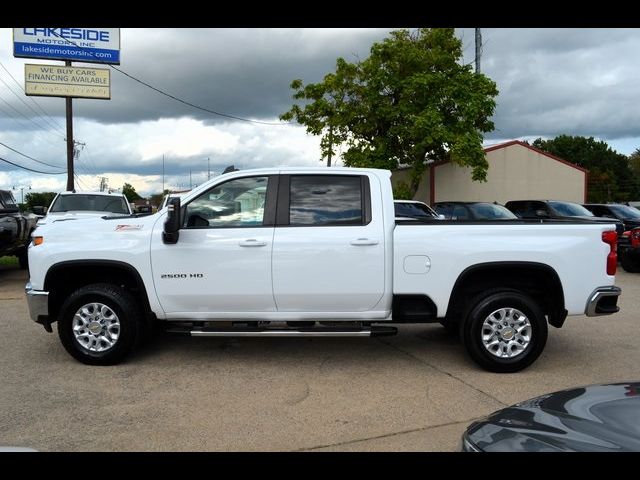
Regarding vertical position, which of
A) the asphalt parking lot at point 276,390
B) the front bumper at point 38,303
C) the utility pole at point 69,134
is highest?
the utility pole at point 69,134

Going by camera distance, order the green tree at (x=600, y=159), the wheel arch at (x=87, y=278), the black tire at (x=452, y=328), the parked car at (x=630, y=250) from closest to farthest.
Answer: the wheel arch at (x=87, y=278) → the black tire at (x=452, y=328) → the parked car at (x=630, y=250) → the green tree at (x=600, y=159)

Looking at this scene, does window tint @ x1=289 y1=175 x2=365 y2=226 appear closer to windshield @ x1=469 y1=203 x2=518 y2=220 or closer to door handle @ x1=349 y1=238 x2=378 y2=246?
door handle @ x1=349 y1=238 x2=378 y2=246

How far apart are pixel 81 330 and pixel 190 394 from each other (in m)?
1.51

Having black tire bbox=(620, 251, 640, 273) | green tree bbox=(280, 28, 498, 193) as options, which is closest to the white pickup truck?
black tire bbox=(620, 251, 640, 273)

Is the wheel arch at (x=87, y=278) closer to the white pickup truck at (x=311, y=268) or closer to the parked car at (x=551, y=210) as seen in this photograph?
the white pickup truck at (x=311, y=268)

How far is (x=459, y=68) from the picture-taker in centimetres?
2117

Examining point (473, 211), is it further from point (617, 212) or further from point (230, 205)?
point (230, 205)

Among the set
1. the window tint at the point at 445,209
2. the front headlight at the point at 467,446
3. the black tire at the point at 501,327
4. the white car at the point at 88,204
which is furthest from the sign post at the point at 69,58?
the front headlight at the point at 467,446

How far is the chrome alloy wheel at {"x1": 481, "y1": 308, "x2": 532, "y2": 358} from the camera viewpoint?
5.23 metres

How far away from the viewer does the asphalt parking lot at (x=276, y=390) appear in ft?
12.7

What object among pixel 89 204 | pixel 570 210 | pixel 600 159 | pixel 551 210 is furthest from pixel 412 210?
pixel 600 159

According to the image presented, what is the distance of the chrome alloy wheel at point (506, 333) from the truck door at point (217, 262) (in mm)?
2118

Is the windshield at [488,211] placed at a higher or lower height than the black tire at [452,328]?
higher
